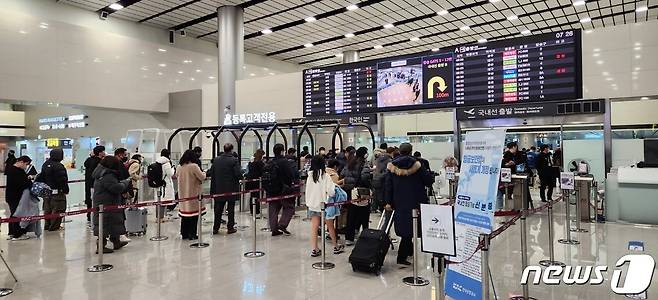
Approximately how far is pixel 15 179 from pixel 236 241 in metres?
3.91

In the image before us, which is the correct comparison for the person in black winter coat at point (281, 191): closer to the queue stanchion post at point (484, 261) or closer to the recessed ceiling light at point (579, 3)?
the queue stanchion post at point (484, 261)

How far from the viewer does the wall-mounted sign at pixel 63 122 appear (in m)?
18.2

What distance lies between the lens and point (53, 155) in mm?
7805

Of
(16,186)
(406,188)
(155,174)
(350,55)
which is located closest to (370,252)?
(406,188)

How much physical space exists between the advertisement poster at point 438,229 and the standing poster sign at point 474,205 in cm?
16

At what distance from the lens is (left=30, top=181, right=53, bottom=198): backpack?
24.4 feet

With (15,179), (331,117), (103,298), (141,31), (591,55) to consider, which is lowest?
(103,298)

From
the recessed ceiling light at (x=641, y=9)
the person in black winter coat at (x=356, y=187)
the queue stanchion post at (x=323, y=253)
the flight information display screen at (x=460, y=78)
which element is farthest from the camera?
the recessed ceiling light at (x=641, y=9)

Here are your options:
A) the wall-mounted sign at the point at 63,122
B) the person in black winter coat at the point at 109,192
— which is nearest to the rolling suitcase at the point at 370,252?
the person in black winter coat at the point at 109,192

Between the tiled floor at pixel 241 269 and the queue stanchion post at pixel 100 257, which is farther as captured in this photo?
the queue stanchion post at pixel 100 257

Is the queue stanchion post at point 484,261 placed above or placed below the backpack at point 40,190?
below

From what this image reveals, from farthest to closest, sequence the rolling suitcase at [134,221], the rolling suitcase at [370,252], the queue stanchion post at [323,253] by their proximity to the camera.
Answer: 1. the rolling suitcase at [134,221]
2. the queue stanchion post at [323,253]
3. the rolling suitcase at [370,252]

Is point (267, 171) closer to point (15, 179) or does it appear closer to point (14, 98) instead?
point (15, 179)

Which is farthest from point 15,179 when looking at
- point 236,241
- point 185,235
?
point 236,241
